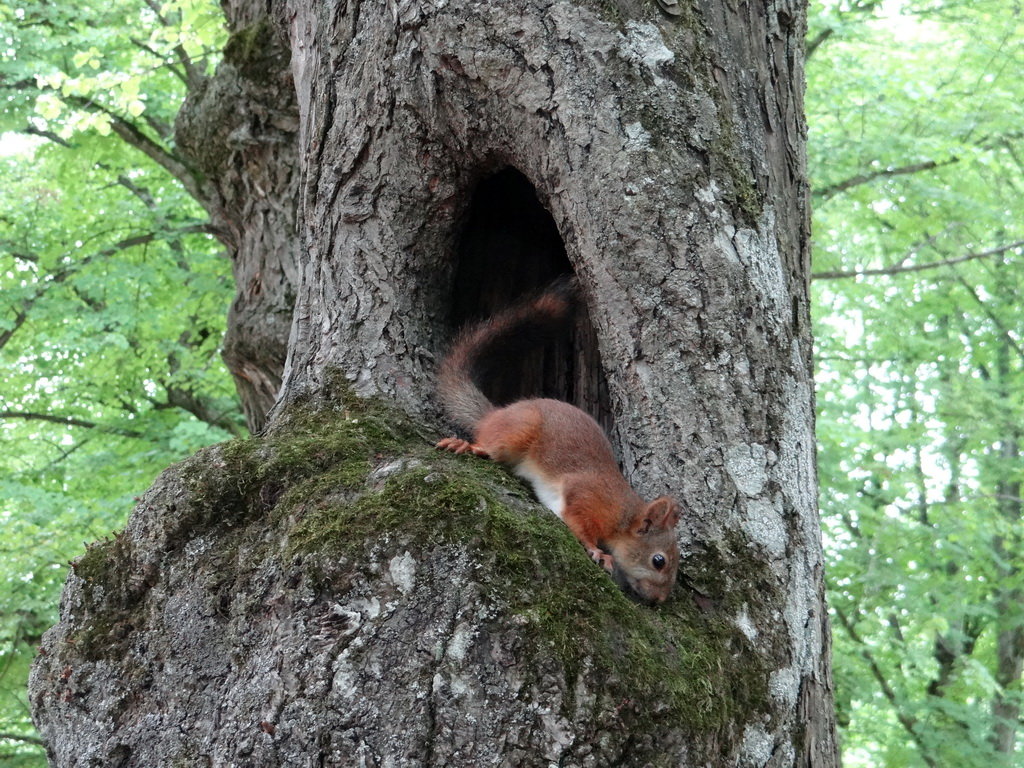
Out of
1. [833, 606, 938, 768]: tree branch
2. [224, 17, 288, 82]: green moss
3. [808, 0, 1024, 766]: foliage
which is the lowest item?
[833, 606, 938, 768]: tree branch

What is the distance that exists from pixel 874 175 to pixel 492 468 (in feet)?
23.3

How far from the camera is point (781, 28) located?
3.29 meters

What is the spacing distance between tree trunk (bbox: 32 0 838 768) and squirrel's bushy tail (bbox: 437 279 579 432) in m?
0.10

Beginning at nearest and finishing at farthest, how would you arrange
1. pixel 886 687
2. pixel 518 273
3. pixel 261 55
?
1. pixel 518 273
2. pixel 261 55
3. pixel 886 687

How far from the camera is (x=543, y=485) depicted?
3.43 m

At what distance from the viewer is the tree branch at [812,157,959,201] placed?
28.6 ft

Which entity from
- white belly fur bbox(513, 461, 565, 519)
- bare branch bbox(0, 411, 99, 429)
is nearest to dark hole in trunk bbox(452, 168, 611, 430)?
white belly fur bbox(513, 461, 565, 519)

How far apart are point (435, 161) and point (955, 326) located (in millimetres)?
9879

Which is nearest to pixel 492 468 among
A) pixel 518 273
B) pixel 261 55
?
pixel 518 273

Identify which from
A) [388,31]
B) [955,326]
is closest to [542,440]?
[388,31]

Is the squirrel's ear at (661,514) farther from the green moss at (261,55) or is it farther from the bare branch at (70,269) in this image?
the bare branch at (70,269)

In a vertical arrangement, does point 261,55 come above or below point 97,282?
above

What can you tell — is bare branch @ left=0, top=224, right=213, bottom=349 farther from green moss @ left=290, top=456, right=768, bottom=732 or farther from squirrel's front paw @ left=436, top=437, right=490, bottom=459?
green moss @ left=290, top=456, right=768, bottom=732

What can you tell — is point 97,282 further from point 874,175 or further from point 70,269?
point 874,175
